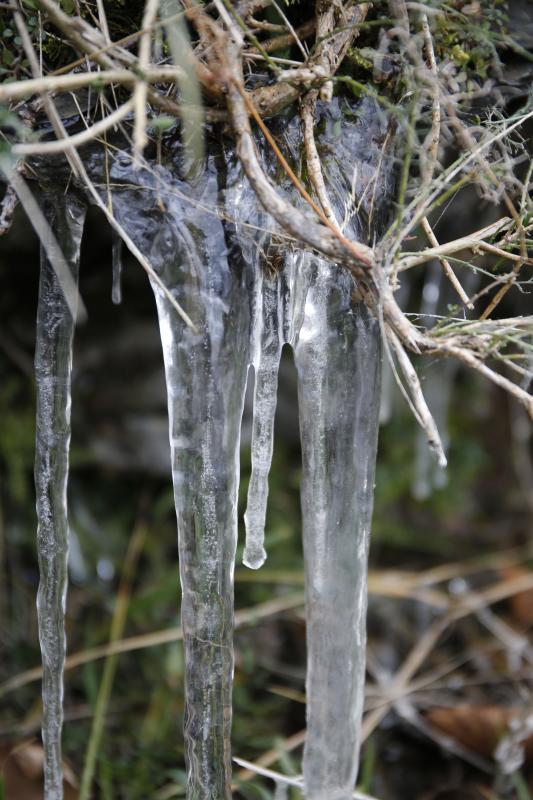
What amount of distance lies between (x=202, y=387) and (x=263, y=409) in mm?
114

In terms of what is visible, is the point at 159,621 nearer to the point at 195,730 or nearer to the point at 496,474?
the point at 195,730

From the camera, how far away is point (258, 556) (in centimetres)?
113

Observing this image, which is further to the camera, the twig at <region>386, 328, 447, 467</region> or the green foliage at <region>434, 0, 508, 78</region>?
the green foliage at <region>434, 0, 508, 78</region>

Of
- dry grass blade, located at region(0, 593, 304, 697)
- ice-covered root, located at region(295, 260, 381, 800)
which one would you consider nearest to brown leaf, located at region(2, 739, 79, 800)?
dry grass blade, located at region(0, 593, 304, 697)

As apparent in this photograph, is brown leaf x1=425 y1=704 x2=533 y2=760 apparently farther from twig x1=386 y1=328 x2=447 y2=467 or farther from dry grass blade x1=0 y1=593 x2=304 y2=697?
twig x1=386 y1=328 x2=447 y2=467

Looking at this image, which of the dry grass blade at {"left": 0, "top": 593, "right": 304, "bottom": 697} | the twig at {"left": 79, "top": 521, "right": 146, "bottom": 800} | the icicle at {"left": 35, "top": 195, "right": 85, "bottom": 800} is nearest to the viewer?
the icicle at {"left": 35, "top": 195, "right": 85, "bottom": 800}

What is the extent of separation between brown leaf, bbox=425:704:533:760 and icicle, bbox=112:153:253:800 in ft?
3.38

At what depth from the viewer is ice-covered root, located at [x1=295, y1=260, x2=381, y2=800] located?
107 cm

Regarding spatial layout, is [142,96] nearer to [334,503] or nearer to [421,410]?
[421,410]

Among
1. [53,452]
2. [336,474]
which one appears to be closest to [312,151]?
[336,474]

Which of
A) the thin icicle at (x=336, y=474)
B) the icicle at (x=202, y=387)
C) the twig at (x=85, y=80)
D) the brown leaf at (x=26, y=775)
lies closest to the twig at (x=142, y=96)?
the twig at (x=85, y=80)

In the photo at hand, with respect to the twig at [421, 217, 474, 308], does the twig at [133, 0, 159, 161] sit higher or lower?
higher

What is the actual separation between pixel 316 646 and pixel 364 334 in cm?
44

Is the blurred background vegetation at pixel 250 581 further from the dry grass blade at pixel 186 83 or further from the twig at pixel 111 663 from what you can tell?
the dry grass blade at pixel 186 83
